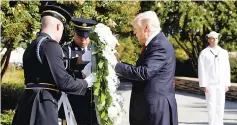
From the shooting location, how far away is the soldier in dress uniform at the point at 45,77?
159 inches

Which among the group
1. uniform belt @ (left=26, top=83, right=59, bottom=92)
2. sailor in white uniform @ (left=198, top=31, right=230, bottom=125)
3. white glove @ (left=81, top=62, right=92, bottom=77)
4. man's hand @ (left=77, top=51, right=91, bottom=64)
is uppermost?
man's hand @ (left=77, top=51, right=91, bottom=64)

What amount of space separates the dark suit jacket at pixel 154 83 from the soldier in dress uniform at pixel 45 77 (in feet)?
2.19

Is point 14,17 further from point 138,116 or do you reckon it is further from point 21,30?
point 138,116

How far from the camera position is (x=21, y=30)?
10.0 meters

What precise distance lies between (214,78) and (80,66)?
378cm

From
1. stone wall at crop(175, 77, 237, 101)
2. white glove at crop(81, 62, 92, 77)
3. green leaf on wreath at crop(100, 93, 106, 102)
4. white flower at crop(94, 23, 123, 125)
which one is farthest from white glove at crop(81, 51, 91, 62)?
stone wall at crop(175, 77, 237, 101)

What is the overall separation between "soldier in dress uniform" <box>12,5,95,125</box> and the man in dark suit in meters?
0.72

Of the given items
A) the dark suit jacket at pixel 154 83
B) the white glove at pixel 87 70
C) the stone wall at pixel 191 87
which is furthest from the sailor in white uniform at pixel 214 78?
the stone wall at pixel 191 87

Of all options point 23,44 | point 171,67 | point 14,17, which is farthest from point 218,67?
point 23,44

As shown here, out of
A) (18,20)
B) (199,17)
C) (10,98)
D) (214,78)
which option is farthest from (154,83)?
(199,17)

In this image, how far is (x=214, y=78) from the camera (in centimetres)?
827

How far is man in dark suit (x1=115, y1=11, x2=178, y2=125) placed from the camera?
180 inches

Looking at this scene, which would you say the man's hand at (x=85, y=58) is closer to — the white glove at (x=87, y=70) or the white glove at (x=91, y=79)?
the white glove at (x=87, y=70)

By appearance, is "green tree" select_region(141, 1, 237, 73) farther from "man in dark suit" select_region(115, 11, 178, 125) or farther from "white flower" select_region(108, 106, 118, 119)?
"white flower" select_region(108, 106, 118, 119)
